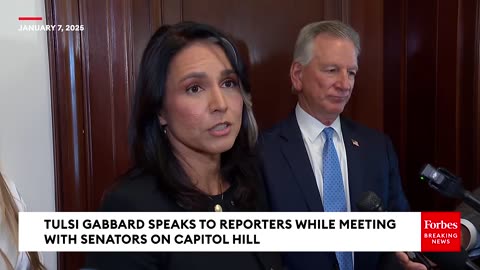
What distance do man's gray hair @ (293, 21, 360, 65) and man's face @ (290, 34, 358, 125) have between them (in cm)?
1

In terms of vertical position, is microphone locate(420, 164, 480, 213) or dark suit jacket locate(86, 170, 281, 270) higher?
microphone locate(420, 164, 480, 213)

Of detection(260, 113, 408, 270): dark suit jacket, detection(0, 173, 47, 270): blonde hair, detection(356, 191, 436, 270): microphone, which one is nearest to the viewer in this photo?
detection(356, 191, 436, 270): microphone

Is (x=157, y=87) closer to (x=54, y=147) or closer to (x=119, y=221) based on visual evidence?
(x=119, y=221)

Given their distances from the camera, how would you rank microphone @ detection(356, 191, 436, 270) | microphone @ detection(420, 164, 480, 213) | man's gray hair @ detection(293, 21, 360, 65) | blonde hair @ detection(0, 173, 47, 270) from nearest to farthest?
microphone @ detection(420, 164, 480, 213), microphone @ detection(356, 191, 436, 270), blonde hair @ detection(0, 173, 47, 270), man's gray hair @ detection(293, 21, 360, 65)

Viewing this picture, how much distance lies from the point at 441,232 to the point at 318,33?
0.60 meters

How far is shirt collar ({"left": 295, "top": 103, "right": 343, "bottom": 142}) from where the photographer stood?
1236mm

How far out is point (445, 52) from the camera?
1.48 m

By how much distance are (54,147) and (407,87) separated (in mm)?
1130

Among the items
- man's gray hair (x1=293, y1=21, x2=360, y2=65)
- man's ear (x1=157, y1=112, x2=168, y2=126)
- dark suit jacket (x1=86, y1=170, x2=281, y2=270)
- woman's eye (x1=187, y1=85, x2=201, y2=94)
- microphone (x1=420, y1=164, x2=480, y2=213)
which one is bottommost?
dark suit jacket (x1=86, y1=170, x2=281, y2=270)

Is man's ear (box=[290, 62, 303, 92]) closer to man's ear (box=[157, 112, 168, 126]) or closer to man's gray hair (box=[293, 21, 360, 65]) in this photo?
man's gray hair (box=[293, 21, 360, 65])

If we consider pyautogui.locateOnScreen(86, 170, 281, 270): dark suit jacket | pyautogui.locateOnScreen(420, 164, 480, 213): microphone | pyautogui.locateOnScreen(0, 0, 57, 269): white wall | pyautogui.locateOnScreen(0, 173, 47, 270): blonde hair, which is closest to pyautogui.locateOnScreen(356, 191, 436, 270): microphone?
pyautogui.locateOnScreen(420, 164, 480, 213): microphone

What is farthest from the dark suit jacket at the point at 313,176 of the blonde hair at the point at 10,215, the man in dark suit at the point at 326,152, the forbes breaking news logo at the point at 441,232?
the blonde hair at the point at 10,215

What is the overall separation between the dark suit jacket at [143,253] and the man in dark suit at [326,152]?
1.28 ft

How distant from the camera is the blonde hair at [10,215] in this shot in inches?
40.4
